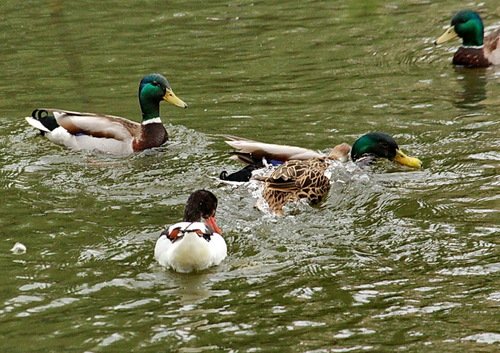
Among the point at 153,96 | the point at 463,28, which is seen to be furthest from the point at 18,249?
the point at 463,28

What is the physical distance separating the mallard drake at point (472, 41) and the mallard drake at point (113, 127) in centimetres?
427

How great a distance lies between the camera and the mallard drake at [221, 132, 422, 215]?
9508 mm

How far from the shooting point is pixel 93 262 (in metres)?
7.99

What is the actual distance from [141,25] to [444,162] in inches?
279

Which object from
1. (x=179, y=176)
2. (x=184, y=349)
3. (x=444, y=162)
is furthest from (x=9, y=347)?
(x=444, y=162)

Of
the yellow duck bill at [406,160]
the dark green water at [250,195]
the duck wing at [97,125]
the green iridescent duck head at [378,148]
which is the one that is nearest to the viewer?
the dark green water at [250,195]

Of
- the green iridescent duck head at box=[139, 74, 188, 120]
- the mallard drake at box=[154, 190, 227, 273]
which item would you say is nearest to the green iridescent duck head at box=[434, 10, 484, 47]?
the green iridescent duck head at box=[139, 74, 188, 120]

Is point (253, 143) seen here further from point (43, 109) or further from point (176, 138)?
point (43, 109)

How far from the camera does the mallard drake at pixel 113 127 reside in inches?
448

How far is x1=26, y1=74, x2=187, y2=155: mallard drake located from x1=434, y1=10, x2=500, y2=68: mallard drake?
4273mm

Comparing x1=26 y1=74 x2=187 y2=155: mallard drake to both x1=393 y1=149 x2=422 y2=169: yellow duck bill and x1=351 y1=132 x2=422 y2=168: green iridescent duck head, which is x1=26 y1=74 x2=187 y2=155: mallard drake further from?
x1=393 y1=149 x2=422 y2=169: yellow duck bill

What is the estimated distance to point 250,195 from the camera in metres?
9.62

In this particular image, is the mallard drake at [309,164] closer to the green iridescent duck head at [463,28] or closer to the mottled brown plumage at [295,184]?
the mottled brown plumage at [295,184]

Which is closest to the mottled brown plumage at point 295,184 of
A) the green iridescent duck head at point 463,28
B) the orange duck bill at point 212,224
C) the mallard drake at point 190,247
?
the orange duck bill at point 212,224
